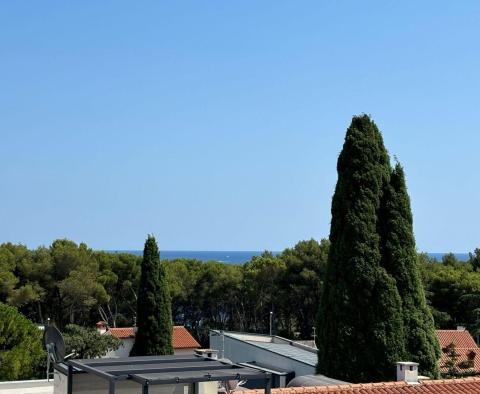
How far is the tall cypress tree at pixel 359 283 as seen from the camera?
2022cm

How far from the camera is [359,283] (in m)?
20.7

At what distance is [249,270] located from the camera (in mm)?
55531

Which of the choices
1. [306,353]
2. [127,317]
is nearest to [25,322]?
[306,353]

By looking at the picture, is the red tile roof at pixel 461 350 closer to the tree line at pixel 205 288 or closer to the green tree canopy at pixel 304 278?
the tree line at pixel 205 288

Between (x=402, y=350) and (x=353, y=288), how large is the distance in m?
2.11

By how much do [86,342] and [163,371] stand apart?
89.9 feet

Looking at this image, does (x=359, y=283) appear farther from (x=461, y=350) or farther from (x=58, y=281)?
(x=58, y=281)

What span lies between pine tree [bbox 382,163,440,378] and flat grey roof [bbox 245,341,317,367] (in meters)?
8.47

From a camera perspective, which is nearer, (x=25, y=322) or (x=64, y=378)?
(x=64, y=378)

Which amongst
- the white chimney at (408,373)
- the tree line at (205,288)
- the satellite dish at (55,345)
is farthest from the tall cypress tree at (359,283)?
the tree line at (205,288)

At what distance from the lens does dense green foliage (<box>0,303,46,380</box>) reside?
2928 cm

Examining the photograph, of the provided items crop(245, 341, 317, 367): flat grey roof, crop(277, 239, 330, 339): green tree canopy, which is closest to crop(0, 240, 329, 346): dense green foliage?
crop(277, 239, 330, 339): green tree canopy

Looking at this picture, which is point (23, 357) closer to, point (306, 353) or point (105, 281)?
point (306, 353)

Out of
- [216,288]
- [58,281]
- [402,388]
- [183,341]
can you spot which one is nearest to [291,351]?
[183,341]
